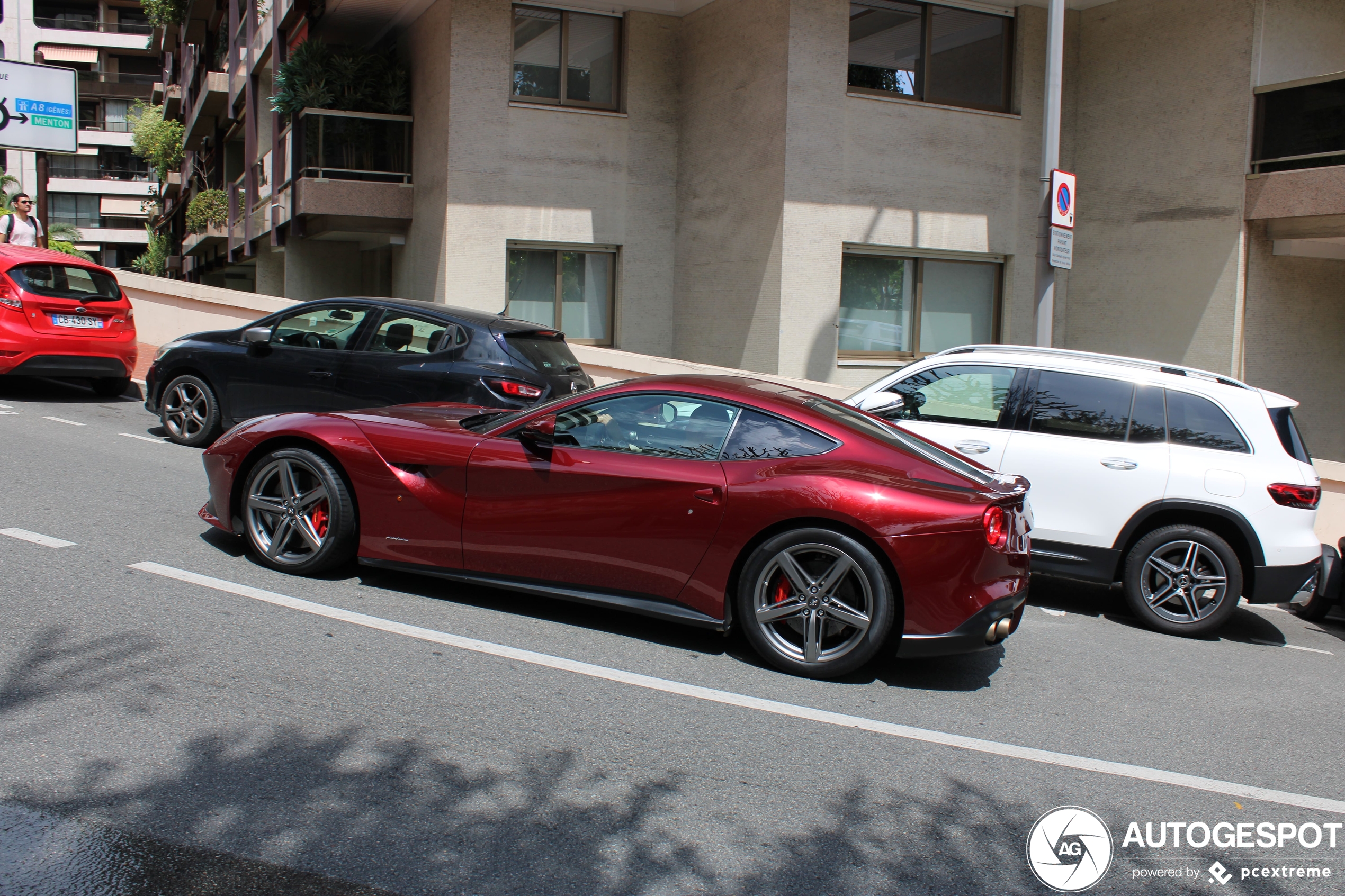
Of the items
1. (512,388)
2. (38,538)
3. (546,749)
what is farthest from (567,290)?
(546,749)

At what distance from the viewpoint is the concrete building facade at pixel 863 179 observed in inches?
538

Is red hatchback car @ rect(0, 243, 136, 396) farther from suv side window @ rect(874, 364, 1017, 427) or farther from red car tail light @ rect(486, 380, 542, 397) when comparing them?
suv side window @ rect(874, 364, 1017, 427)

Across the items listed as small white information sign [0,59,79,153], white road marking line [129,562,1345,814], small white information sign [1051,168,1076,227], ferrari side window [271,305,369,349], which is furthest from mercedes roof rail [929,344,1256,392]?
small white information sign [0,59,79,153]

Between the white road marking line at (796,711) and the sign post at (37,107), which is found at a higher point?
the sign post at (37,107)

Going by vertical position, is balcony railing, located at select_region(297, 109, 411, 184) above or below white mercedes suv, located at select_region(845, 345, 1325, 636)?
above

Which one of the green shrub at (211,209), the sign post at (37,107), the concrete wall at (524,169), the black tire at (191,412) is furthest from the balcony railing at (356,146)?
the green shrub at (211,209)

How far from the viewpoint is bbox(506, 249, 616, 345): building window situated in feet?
50.7

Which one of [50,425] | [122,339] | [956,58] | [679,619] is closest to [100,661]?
[679,619]

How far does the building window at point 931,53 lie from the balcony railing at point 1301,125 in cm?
333

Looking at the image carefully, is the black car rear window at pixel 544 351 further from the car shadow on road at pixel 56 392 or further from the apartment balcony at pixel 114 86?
the apartment balcony at pixel 114 86

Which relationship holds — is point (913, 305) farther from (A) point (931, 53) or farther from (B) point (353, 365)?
(B) point (353, 365)

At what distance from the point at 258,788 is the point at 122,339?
33.4ft

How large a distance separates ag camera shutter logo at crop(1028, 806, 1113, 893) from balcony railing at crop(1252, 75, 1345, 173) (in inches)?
480
